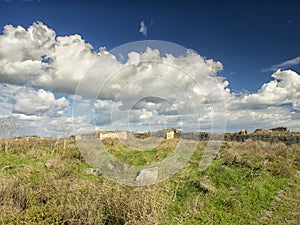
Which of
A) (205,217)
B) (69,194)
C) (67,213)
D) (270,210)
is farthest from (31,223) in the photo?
(270,210)

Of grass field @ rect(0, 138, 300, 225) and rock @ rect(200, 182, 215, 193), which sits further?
rock @ rect(200, 182, 215, 193)

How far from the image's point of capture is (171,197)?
9484mm

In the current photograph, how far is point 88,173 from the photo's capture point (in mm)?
13453

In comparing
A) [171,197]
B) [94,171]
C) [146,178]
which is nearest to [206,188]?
[171,197]

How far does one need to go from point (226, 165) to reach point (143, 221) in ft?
Answer: 30.8

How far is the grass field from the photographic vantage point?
6.50m

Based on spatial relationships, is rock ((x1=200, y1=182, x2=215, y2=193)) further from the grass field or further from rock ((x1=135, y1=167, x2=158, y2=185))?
rock ((x1=135, y1=167, x2=158, y2=185))

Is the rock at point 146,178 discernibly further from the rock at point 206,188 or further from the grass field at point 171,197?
the rock at point 206,188

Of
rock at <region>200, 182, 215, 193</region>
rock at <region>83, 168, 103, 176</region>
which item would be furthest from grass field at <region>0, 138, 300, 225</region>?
rock at <region>83, 168, 103, 176</region>

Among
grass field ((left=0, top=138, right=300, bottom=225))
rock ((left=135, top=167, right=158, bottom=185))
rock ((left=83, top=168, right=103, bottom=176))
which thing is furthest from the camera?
rock ((left=83, top=168, right=103, bottom=176))

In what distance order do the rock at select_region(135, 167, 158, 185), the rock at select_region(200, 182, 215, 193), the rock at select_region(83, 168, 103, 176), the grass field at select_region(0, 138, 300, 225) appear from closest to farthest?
the grass field at select_region(0, 138, 300, 225) < the rock at select_region(135, 167, 158, 185) < the rock at select_region(200, 182, 215, 193) < the rock at select_region(83, 168, 103, 176)

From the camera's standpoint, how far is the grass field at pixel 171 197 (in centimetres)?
650

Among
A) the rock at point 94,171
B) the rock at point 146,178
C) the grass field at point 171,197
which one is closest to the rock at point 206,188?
the grass field at point 171,197

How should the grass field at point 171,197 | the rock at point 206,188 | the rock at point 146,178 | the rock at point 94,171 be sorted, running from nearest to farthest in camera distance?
the grass field at point 171,197, the rock at point 146,178, the rock at point 206,188, the rock at point 94,171
